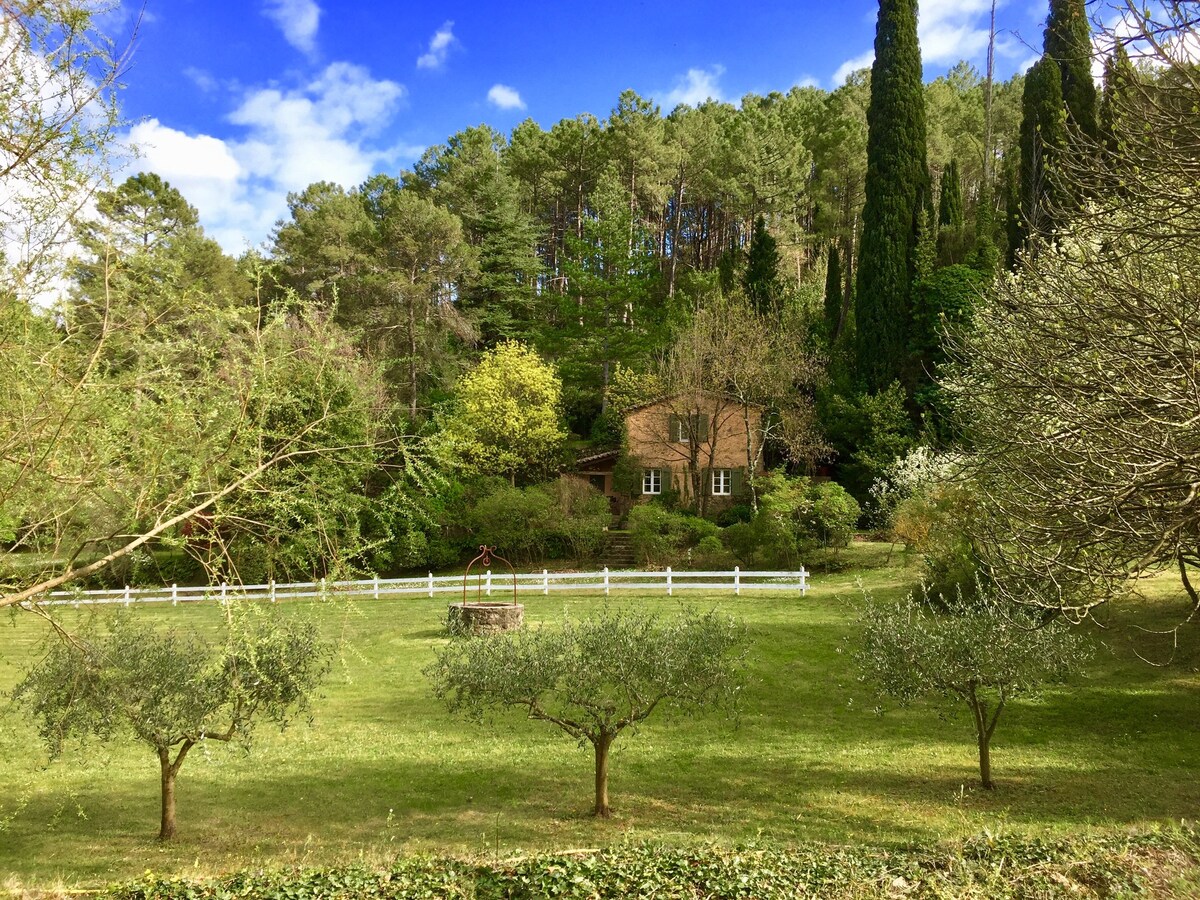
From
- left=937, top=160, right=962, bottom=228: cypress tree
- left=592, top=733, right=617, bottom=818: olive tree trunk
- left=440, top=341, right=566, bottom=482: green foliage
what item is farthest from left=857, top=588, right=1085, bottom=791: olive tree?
left=937, top=160, right=962, bottom=228: cypress tree

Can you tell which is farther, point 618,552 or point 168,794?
point 618,552

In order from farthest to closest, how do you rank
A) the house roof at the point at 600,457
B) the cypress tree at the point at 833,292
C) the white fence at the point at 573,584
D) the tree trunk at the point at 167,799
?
the cypress tree at the point at 833,292
the house roof at the point at 600,457
the white fence at the point at 573,584
the tree trunk at the point at 167,799

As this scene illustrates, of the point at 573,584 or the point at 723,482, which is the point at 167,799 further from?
the point at 723,482

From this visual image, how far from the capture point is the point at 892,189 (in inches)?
1339

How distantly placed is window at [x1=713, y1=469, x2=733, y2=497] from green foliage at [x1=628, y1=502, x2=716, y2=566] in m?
4.78

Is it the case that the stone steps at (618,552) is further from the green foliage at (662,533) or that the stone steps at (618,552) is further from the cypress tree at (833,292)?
the cypress tree at (833,292)

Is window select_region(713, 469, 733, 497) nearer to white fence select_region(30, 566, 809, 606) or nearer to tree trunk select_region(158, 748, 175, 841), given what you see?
white fence select_region(30, 566, 809, 606)

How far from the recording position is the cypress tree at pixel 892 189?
3359cm

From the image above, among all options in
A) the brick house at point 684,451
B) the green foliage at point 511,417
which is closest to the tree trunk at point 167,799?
the green foliage at point 511,417

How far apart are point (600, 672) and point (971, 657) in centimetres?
523

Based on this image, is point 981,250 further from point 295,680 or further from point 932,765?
point 295,680

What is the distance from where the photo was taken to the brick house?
33.1 m

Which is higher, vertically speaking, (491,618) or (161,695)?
(161,695)

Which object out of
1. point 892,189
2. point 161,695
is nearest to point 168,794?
point 161,695
